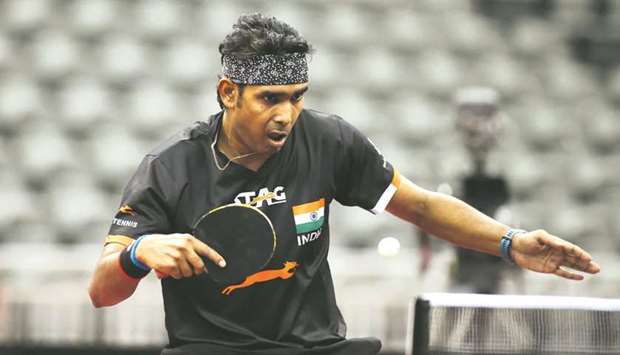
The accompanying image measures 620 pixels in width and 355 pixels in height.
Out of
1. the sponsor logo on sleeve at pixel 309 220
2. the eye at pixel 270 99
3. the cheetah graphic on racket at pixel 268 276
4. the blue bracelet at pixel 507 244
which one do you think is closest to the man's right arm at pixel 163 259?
the cheetah graphic on racket at pixel 268 276

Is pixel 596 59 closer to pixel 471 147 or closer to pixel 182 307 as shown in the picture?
pixel 471 147

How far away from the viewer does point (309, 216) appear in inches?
156

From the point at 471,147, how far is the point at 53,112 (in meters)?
3.66

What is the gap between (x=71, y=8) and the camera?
33.5ft

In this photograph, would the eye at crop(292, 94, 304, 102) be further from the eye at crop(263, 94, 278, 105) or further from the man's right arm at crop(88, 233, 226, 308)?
the man's right arm at crop(88, 233, 226, 308)

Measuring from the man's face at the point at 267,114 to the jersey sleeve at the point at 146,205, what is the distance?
288mm

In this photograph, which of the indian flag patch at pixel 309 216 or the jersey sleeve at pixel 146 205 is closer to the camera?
the jersey sleeve at pixel 146 205

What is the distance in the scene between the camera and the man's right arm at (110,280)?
11.9 feet

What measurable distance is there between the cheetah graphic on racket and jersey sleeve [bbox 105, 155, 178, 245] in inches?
10.6

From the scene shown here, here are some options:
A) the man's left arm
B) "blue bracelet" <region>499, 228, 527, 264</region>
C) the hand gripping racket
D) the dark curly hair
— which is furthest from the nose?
"blue bracelet" <region>499, 228, 527, 264</region>

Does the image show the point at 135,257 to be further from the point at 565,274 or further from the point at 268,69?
the point at 565,274

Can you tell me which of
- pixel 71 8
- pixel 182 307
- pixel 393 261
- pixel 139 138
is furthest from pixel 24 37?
pixel 182 307

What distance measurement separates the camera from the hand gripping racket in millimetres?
3648

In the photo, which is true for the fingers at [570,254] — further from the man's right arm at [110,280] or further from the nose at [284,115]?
the man's right arm at [110,280]
